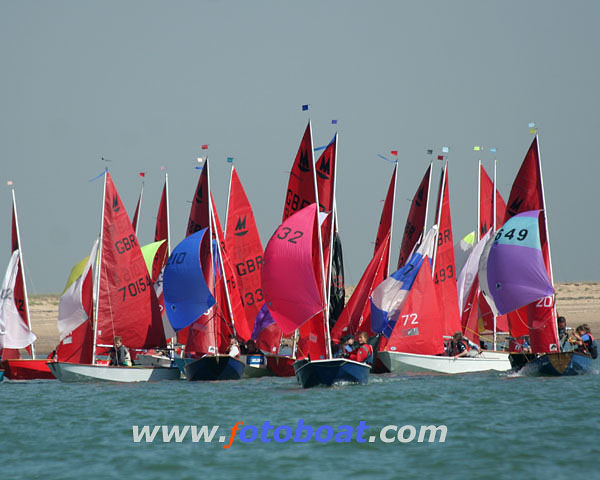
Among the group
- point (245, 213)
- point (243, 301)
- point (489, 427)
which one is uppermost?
point (245, 213)

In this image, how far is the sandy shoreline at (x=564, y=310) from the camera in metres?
58.5

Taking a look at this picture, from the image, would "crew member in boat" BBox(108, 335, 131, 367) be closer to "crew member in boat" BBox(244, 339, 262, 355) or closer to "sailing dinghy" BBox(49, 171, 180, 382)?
"sailing dinghy" BBox(49, 171, 180, 382)

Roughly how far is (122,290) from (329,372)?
9.07 metres

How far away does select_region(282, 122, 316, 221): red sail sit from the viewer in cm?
2670

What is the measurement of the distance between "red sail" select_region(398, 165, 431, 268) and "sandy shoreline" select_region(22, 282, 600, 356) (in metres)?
23.2

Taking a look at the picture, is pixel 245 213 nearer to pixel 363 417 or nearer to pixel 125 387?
pixel 125 387

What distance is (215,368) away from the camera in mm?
27797

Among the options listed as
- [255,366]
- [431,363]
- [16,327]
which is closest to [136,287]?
[255,366]

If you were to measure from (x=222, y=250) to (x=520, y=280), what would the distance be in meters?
10.9

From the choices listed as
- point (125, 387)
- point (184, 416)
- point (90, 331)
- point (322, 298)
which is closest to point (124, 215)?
point (90, 331)

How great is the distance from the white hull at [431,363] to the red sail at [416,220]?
7.01m

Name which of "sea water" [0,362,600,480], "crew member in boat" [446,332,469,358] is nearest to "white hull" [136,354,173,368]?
"sea water" [0,362,600,480]

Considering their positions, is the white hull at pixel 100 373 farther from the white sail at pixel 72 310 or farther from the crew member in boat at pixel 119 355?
the white sail at pixel 72 310

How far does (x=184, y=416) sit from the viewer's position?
813 inches
